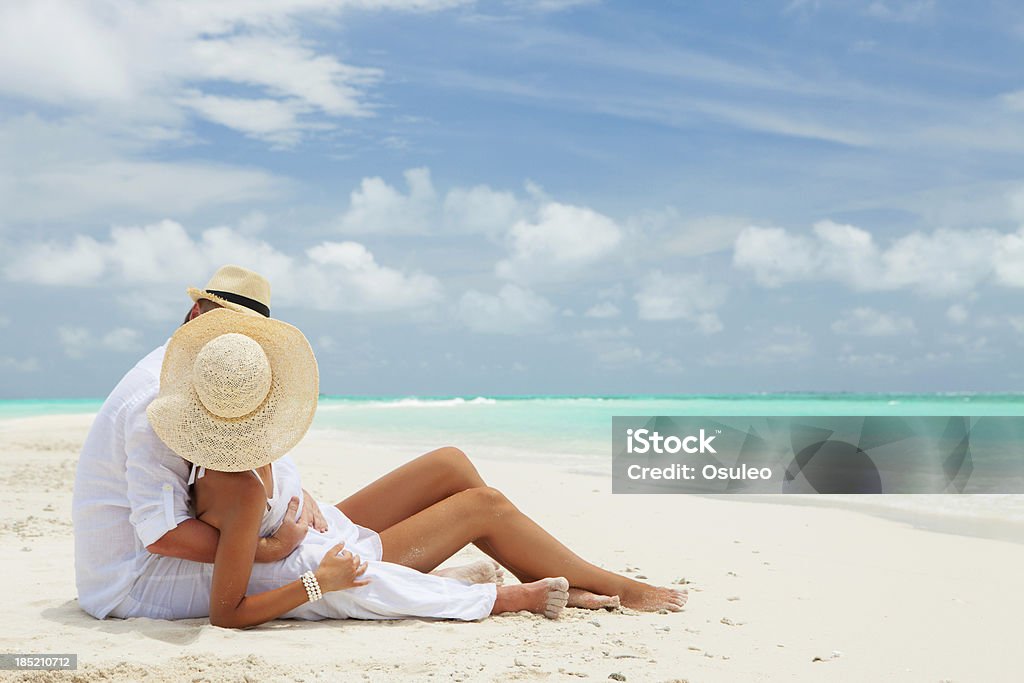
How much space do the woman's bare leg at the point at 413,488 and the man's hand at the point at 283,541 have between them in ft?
1.75

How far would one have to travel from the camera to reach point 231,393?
3.16 meters

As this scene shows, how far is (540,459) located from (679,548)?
23.9 ft

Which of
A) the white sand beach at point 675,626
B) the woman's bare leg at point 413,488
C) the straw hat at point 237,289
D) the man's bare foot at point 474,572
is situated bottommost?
the white sand beach at point 675,626

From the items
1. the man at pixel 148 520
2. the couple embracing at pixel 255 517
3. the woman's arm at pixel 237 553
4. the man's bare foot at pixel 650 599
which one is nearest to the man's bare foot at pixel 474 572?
the couple embracing at pixel 255 517

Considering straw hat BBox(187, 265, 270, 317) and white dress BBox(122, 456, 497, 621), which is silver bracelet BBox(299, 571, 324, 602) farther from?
straw hat BBox(187, 265, 270, 317)

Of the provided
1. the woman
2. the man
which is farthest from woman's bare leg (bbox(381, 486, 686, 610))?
the man

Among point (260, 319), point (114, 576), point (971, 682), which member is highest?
point (260, 319)

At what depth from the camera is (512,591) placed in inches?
160

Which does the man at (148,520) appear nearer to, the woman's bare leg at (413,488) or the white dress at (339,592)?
the white dress at (339,592)

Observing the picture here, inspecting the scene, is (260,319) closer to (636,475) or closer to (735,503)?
(735,503)

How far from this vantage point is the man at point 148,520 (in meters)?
3.38

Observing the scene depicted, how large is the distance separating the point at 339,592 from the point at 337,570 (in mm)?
226

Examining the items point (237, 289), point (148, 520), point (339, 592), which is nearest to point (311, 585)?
point (339, 592)

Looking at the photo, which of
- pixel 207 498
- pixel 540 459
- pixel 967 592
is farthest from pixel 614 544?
pixel 540 459
